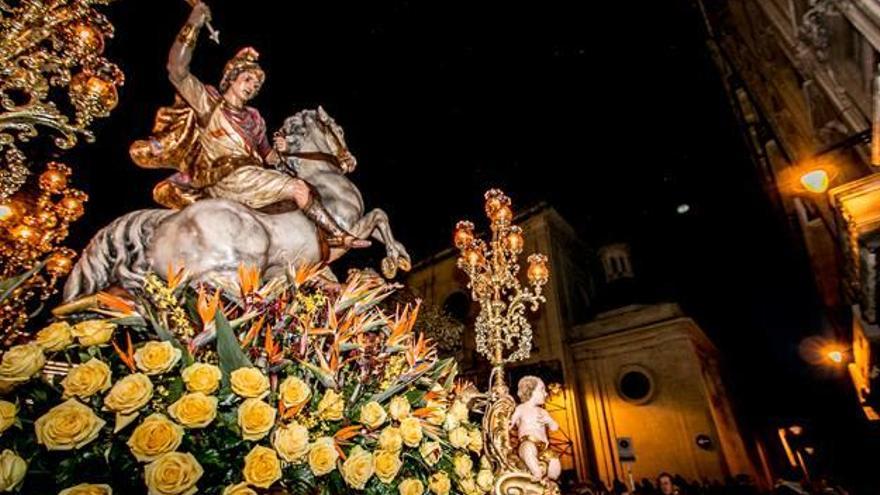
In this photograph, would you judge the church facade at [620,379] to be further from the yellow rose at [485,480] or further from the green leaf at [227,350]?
the green leaf at [227,350]

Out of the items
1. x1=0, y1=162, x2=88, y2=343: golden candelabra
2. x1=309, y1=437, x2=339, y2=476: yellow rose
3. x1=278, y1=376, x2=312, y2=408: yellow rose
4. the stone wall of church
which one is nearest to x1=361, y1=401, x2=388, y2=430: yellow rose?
x1=309, y1=437, x2=339, y2=476: yellow rose

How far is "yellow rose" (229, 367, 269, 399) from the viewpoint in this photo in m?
1.67

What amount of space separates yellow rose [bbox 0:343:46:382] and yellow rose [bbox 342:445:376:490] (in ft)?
4.06

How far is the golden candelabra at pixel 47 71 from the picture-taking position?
362cm

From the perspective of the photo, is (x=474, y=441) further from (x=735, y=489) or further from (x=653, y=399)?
(x=653, y=399)

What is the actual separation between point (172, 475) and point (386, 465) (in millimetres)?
925

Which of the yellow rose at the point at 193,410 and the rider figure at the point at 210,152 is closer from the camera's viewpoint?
the yellow rose at the point at 193,410

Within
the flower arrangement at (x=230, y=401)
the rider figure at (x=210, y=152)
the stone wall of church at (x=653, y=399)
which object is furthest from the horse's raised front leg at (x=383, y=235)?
the stone wall of church at (x=653, y=399)

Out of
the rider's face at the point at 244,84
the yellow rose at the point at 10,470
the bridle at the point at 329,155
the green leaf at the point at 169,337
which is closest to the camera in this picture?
the yellow rose at the point at 10,470

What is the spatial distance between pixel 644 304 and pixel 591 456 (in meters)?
8.25

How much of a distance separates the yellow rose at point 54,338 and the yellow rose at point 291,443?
928mm

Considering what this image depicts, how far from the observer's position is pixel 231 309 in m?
2.16

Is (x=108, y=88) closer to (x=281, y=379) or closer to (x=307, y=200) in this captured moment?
(x=307, y=200)

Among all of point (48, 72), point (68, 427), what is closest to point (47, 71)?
point (48, 72)
